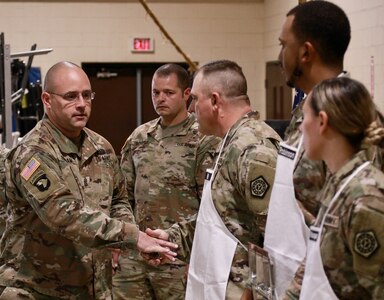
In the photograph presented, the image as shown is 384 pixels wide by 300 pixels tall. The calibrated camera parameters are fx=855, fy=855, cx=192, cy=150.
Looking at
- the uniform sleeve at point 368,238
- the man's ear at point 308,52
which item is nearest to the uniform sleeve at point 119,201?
the man's ear at point 308,52

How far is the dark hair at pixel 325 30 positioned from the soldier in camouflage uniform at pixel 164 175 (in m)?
2.32

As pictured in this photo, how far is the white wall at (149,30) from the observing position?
38.6 feet

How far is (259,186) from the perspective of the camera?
10.7 feet

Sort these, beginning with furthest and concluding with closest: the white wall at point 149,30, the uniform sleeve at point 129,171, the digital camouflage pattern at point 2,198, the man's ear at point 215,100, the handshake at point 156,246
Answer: the white wall at point 149,30, the uniform sleeve at point 129,171, the digital camouflage pattern at point 2,198, the handshake at point 156,246, the man's ear at point 215,100

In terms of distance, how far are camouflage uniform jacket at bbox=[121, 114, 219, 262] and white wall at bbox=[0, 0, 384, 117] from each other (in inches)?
249

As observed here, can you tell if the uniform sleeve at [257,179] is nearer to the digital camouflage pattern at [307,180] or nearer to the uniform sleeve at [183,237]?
the digital camouflage pattern at [307,180]

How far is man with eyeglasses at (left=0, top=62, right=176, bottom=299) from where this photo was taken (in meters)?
3.67

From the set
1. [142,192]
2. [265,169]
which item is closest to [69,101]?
[265,169]

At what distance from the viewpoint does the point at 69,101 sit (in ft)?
13.0

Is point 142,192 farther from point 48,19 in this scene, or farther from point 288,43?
point 48,19

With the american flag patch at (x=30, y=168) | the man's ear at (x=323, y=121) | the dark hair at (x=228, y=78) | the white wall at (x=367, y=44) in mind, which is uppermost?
the white wall at (x=367, y=44)

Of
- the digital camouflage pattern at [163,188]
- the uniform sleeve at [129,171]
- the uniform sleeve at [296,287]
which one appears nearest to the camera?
the uniform sleeve at [296,287]

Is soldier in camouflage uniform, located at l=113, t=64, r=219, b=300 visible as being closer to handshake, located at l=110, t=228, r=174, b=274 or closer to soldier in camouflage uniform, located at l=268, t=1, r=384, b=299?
handshake, located at l=110, t=228, r=174, b=274

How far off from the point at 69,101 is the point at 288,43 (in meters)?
1.36
